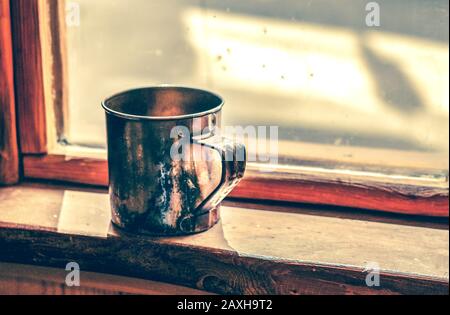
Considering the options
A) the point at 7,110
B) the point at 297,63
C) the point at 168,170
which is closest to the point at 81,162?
the point at 7,110

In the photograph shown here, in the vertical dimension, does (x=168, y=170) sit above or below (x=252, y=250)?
above

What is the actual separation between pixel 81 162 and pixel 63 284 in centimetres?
20

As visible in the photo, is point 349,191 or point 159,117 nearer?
point 159,117

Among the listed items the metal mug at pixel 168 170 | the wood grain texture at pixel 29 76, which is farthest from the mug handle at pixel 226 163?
the wood grain texture at pixel 29 76

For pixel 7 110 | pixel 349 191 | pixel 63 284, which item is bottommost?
pixel 63 284

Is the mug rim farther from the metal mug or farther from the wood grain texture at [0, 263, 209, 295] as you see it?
the wood grain texture at [0, 263, 209, 295]

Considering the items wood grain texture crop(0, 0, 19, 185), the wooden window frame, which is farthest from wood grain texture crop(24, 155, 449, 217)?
wood grain texture crop(0, 0, 19, 185)

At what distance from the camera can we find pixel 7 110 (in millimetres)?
1070

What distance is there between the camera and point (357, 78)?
105 centimetres

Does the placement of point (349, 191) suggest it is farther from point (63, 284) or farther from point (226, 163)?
point (63, 284)

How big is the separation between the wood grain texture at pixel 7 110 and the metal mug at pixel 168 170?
20 cm
